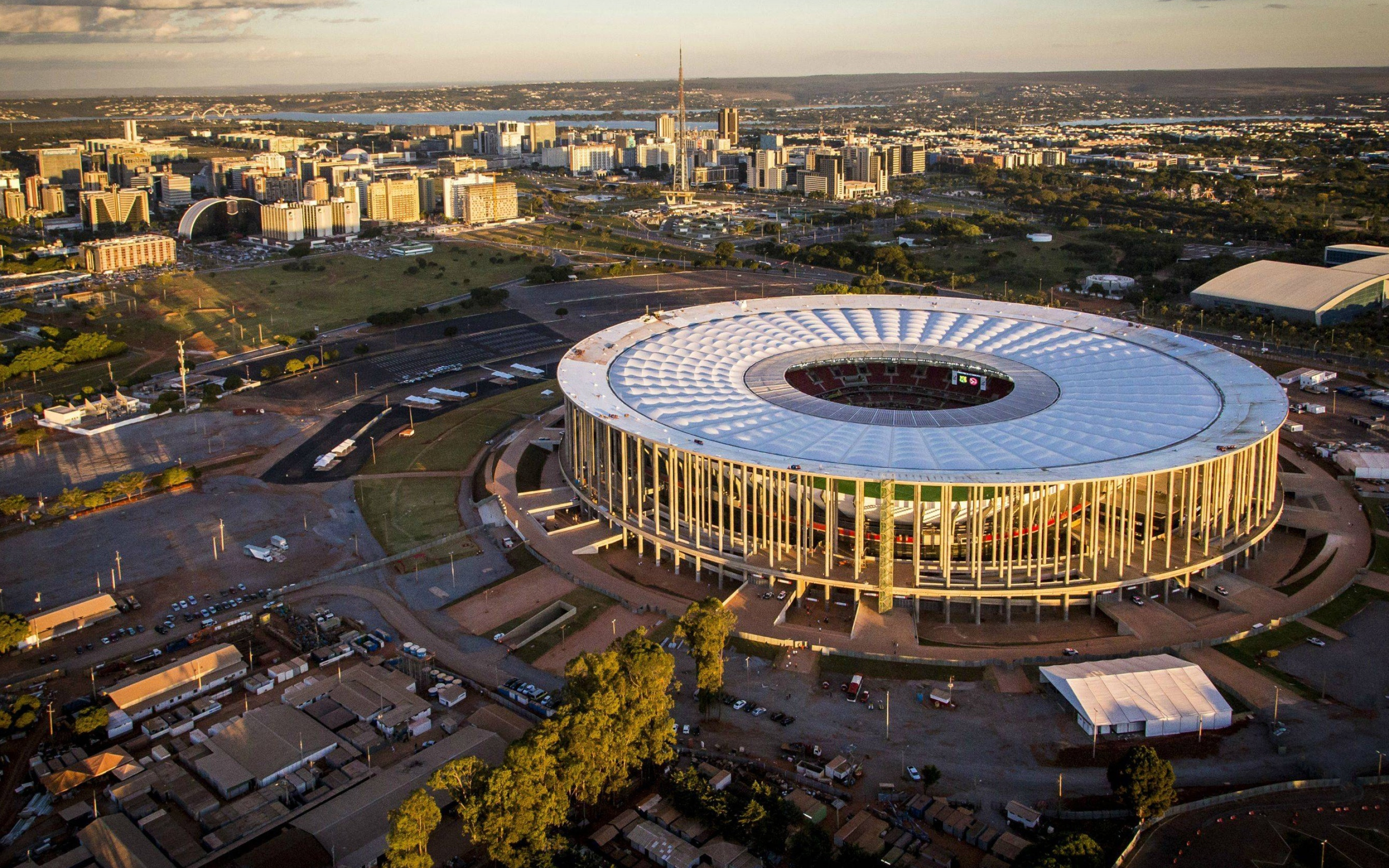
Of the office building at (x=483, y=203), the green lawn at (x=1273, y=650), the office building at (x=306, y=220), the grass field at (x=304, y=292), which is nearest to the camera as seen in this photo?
the green lawn at (x=1273, y=650)

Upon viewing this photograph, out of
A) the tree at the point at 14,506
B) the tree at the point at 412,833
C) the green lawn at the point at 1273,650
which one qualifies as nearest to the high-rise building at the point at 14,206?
the tree at the point at 14,506

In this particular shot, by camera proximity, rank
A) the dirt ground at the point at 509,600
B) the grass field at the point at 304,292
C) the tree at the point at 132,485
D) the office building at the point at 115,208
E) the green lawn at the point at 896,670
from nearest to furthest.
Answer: the green lawn at the point at 896,670
the dirt ground at the point at 509,600
the tree at the point at 132,485
the grass field at the point at 304,292
the office building at the point at 115,208

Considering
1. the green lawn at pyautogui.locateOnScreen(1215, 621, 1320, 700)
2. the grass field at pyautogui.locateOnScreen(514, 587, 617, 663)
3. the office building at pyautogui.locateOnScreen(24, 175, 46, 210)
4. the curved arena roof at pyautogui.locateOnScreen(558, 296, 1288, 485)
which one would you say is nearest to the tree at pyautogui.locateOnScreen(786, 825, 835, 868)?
the grass field at pyautogui.locateOnScreen(514, 587, 617, 663)

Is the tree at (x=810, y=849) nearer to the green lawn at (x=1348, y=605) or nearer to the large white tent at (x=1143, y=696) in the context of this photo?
the large white tent at (x=1143, y=696)

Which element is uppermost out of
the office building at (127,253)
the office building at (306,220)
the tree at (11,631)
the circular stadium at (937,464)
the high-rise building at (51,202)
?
the high-rise building at (51,202)

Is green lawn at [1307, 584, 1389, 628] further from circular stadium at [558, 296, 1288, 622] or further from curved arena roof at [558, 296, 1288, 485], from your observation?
curved arena roof at [558, 296, 1288, 485]
